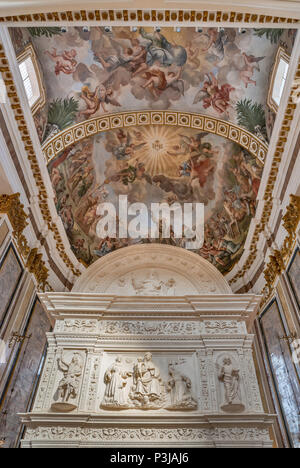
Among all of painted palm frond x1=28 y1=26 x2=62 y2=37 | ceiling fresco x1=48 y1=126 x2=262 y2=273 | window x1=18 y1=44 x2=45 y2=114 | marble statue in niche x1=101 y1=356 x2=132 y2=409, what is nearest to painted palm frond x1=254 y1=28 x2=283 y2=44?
ceiling fresco x1=48 y1=126 x2=262 y2=273

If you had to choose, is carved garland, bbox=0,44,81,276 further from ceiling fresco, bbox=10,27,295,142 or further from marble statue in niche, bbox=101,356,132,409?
marble statue in niche, bbox=101,356,132,409

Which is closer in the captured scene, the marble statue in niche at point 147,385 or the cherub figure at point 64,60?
the marble statue in niche at point 147,385

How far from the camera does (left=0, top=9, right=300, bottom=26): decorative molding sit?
691 centimetres

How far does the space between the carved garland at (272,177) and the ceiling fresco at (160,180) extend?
946 millimetres

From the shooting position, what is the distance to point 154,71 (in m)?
12.0

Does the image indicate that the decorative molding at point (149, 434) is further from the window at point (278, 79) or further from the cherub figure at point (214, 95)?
the cherub figure at point (214, 95)

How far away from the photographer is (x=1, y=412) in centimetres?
898

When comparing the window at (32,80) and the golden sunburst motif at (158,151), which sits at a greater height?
the golden sunburst motif at (158,151)

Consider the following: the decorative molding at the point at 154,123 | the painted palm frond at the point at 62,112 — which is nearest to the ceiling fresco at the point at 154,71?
the painted palm frond at the point at 62,112

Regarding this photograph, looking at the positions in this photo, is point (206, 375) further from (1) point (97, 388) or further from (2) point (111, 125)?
(2) point (111, 125)

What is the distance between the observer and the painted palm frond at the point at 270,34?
9891 millimetres

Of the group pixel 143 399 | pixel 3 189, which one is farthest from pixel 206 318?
pixel 3 189
